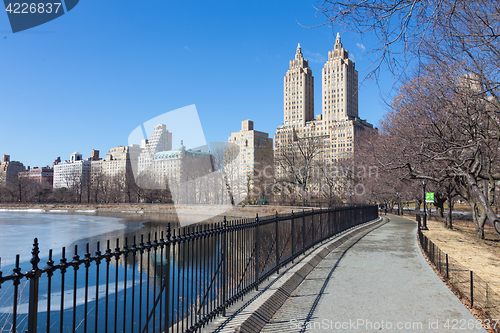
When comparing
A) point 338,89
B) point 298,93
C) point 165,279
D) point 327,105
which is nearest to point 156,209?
point 165,279

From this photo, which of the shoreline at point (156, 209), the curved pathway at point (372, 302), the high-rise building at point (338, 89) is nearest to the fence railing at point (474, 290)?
the curved pathway at point (372, 302)

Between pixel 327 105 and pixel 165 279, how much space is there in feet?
562

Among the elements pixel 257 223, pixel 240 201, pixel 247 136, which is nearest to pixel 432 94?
pixel 257 223

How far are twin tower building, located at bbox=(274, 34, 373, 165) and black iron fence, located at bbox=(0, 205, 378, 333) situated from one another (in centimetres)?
12843

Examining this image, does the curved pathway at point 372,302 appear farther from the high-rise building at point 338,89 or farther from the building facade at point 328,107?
the high-rise building at point 338,89

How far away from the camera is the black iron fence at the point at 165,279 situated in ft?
9.99

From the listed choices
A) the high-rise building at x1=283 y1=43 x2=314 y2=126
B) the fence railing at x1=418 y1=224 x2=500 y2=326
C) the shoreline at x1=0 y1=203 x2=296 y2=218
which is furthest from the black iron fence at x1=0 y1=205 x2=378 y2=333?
the high-rise building at x1=283 y1=43 x2=314 y2=126

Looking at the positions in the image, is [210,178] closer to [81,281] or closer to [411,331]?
[81,281]

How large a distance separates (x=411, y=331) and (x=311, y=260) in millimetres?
5051

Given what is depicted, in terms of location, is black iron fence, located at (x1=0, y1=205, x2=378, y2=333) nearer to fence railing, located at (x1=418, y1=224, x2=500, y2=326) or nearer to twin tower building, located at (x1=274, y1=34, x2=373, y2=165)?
fence railing, located at (x1=418, y1=224, x2=500, y2=326)

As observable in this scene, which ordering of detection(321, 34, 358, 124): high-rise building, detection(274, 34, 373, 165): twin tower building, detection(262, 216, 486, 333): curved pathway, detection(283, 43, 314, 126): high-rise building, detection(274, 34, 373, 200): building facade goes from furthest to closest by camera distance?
1. detection(283, 43, 314, 126): high-rise building
2. detection(321, 34, 358, 124): high-rise building
3. detection(274, 34, 373, 165): twin tower building
4. detection(274, 34, 373, 200): building facade
5. detection(262, 216, 486, 333): curved pathway

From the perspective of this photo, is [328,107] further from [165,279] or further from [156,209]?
[165,279]

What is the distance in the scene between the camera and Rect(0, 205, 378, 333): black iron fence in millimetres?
3045

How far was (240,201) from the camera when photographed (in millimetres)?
62375
